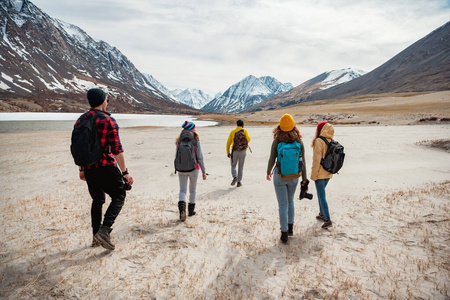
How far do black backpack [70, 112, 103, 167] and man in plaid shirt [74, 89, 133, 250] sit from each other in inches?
3.6

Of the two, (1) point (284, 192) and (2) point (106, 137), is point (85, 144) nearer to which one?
(2) point (106, 137)

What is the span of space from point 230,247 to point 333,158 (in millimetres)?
3387

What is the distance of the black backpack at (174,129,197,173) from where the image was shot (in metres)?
6.09

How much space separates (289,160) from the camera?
5055mm

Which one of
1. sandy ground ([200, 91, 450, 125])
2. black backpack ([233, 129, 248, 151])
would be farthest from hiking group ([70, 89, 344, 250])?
sandy ground ([200, 91, 450, 125])

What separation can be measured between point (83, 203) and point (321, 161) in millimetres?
8256

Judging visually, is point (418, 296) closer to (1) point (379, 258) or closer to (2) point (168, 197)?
(1) point (379, 258)

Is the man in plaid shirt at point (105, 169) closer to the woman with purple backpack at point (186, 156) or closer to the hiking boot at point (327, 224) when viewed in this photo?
the woman with purple backpack at point (186, 156)

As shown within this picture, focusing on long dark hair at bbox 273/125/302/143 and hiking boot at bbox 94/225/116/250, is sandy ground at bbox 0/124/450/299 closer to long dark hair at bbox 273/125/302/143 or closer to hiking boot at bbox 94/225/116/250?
hiking boot at bbox 94/225/116/250

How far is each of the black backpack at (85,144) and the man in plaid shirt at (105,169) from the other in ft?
0.30

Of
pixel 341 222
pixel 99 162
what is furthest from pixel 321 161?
pixel 99 162

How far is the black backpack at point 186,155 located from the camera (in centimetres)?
609

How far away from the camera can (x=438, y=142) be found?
17.9m

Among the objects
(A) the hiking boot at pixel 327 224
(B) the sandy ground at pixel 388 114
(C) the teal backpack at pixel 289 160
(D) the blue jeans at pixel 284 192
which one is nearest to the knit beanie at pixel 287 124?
(C) the teal backpack at pixel 289 160
